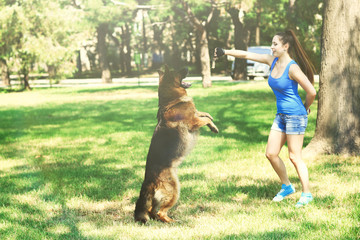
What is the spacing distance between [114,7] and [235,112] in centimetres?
1056

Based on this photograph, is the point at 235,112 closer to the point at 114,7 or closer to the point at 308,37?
the point at 114,7

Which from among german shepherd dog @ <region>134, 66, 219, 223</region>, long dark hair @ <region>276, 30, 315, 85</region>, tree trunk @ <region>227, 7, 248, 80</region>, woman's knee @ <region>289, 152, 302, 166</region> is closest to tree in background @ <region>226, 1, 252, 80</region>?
tree trunk @ <region>227, 7, 248, 80</region>

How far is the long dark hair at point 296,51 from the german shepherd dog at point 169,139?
136 centimetres

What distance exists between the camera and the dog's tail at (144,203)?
388cm

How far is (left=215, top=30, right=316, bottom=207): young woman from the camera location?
434cm

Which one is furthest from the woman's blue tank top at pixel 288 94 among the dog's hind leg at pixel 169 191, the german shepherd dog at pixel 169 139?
the dog's hind leg at pixel 169 191

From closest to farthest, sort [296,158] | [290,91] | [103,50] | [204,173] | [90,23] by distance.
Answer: [290,91]
[296,158]
[204,173]
[90,23]
[103,50]

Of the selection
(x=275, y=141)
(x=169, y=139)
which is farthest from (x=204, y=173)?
(x=169, y=139)

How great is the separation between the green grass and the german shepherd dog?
15.6 inches

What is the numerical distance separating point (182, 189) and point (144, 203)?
5.02 ft

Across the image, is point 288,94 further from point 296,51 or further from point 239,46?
point 239,46

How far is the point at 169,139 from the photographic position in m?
3.72

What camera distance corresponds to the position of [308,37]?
2558 centimetres

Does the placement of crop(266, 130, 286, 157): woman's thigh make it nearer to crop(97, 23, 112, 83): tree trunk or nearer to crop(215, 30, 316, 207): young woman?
crop(215, 30, 316, 207): young woman
